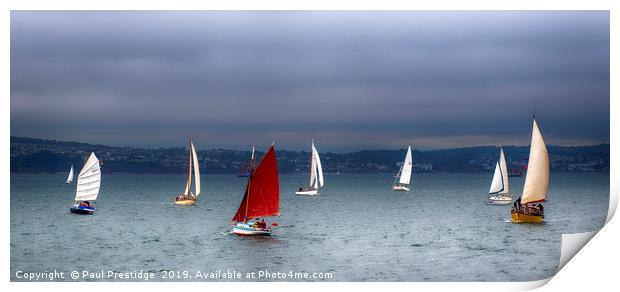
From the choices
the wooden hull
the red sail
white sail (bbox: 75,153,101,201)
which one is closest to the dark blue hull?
white sail (bbox: 75,153,101,201)

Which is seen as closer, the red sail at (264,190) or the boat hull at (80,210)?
the red sail at (264,190)

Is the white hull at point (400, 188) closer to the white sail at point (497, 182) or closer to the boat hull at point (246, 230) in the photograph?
the white sail at point (497, 182)

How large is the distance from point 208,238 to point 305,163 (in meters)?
18.9

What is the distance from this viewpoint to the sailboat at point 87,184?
31814mm

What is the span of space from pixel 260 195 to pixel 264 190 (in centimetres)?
26

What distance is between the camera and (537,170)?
1027 inches

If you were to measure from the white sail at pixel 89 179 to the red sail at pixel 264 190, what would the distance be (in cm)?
833

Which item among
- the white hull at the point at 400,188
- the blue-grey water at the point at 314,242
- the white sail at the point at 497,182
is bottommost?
the blue-grey water at the point at 314,242

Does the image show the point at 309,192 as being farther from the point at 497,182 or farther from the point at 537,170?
the point at 537,170
